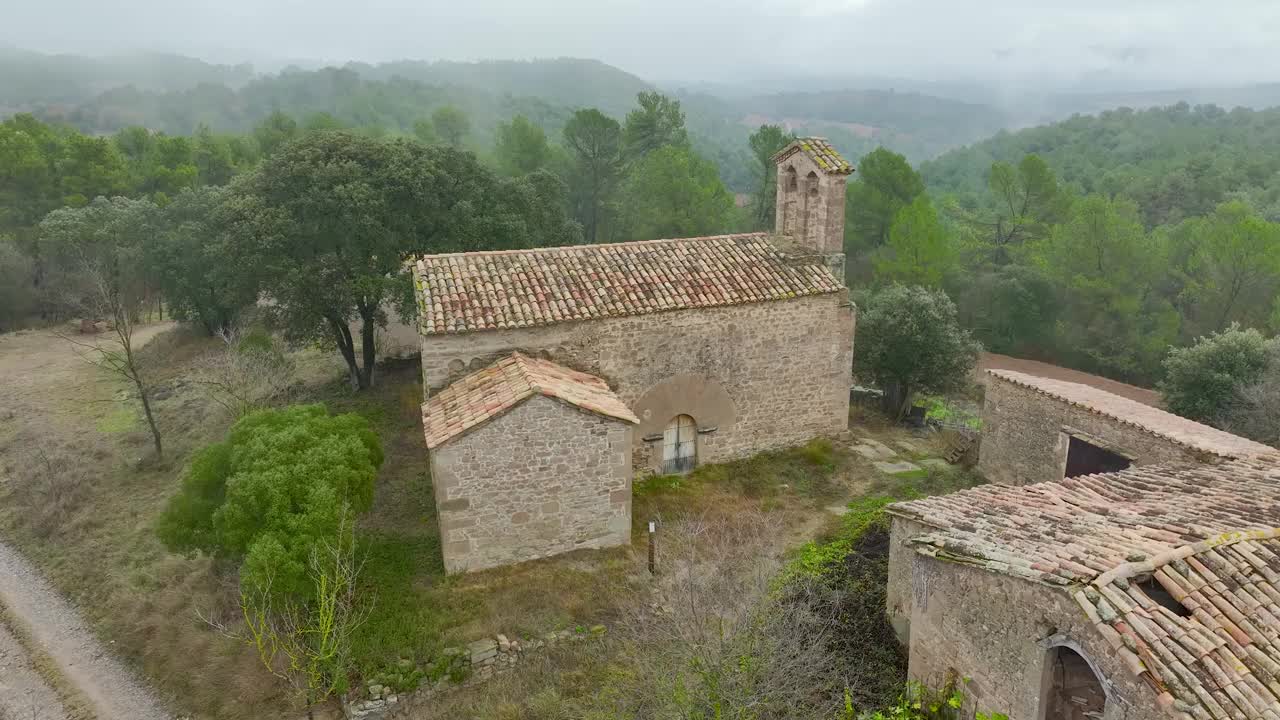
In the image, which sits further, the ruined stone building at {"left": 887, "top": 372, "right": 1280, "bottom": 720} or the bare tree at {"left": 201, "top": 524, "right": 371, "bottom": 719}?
the bare tree at {"left": 201, "top": 524, "right": 371, "bottom": 719}

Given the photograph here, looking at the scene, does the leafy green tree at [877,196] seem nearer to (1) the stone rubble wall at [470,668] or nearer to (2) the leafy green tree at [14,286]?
(1) the stone rubble wall at [470,668]

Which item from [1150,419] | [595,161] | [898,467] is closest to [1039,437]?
[1150,419]

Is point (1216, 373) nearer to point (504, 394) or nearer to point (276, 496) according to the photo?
point (504, 394)

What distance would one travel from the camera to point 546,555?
1189 cm

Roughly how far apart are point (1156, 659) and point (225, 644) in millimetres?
11097

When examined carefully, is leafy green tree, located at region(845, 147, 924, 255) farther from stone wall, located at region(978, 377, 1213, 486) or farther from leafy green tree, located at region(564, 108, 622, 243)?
stone wall, located at region(978, 377, 1213, 486)

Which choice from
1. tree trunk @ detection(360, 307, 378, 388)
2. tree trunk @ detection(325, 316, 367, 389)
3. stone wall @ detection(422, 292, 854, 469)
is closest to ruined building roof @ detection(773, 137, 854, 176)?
stone wall @ detection(422, 292, 854, 469)

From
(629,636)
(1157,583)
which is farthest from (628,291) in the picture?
(1157,583)

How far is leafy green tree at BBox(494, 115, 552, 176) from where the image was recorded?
35.7m

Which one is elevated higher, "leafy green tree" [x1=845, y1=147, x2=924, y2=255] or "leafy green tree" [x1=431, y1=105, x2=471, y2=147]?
"leafy green tree" [x1=431, y1=105, x2=471, y2=147]

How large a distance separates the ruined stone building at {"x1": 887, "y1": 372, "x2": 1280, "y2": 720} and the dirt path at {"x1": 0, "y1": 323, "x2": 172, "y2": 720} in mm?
9843

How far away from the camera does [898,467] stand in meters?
15.8

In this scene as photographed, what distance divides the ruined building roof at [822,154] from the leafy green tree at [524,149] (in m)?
21.1

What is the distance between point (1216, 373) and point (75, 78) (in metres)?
100
